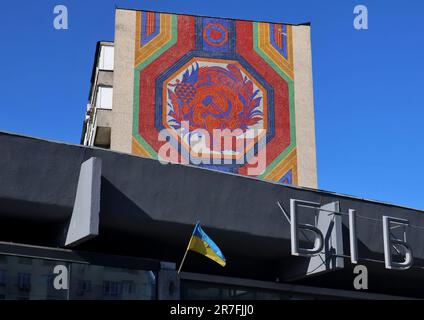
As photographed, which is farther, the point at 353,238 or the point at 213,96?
the point at 213,96

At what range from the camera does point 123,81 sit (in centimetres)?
5322

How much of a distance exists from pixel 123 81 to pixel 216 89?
617cm

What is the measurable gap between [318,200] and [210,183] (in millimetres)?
4210

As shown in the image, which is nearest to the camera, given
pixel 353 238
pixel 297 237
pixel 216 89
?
pixel 297 237

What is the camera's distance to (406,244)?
2745cm

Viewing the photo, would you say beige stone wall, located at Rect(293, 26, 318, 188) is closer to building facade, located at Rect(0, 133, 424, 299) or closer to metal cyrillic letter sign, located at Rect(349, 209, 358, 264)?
building facade, located at Rect(0, 133, 424, 299)

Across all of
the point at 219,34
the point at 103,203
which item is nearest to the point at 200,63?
the point at 219,34

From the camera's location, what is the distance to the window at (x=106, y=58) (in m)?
57.5

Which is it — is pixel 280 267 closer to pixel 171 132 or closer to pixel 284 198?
pixel 284 198

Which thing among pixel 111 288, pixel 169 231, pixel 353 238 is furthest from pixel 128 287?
pixel 353 238

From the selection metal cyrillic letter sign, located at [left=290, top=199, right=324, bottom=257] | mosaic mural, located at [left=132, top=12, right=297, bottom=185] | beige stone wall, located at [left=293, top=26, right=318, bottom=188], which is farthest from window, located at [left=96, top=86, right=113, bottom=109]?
metal cyrillic letter sign, located at [left=290, top=199, right=324, bottom=257]

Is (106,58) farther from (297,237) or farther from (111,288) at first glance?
(111,288)

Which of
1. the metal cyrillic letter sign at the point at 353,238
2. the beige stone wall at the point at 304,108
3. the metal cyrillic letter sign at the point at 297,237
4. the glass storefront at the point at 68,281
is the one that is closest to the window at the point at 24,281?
the glass storefront at the point at 68,281
